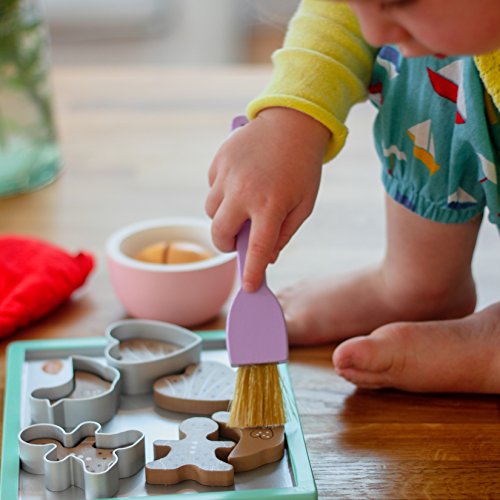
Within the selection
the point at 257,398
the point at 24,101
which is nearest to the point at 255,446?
the point at 257,398

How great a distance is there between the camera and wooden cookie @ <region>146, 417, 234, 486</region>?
0.71 m

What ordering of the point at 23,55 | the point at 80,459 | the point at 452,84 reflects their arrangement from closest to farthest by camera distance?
the point at 80,459
the point at 452,84
the point at 23,55

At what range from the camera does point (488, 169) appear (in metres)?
0.81

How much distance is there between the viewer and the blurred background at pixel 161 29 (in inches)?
91.8

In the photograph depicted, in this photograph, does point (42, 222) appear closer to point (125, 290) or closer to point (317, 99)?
point (125, 290)

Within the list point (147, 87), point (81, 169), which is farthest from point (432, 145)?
point (147, 87)

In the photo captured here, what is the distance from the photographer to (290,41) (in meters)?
0.86

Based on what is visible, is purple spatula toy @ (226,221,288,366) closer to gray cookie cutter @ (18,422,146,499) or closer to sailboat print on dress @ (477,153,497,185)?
gray cookie cutter @ (18,422,146,499)

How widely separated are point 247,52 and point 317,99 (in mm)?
1632

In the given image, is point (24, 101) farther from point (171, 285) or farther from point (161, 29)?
point (161, 29)

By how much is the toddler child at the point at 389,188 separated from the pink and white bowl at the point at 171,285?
0.23ft

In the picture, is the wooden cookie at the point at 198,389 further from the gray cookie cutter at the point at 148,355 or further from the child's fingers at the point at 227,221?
the child's fingers at the point at 227,221

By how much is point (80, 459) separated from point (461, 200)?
0.38m

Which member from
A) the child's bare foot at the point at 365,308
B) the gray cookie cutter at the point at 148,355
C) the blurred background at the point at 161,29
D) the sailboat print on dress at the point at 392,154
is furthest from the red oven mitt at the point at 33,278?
the blurred background at the point at 161,29
